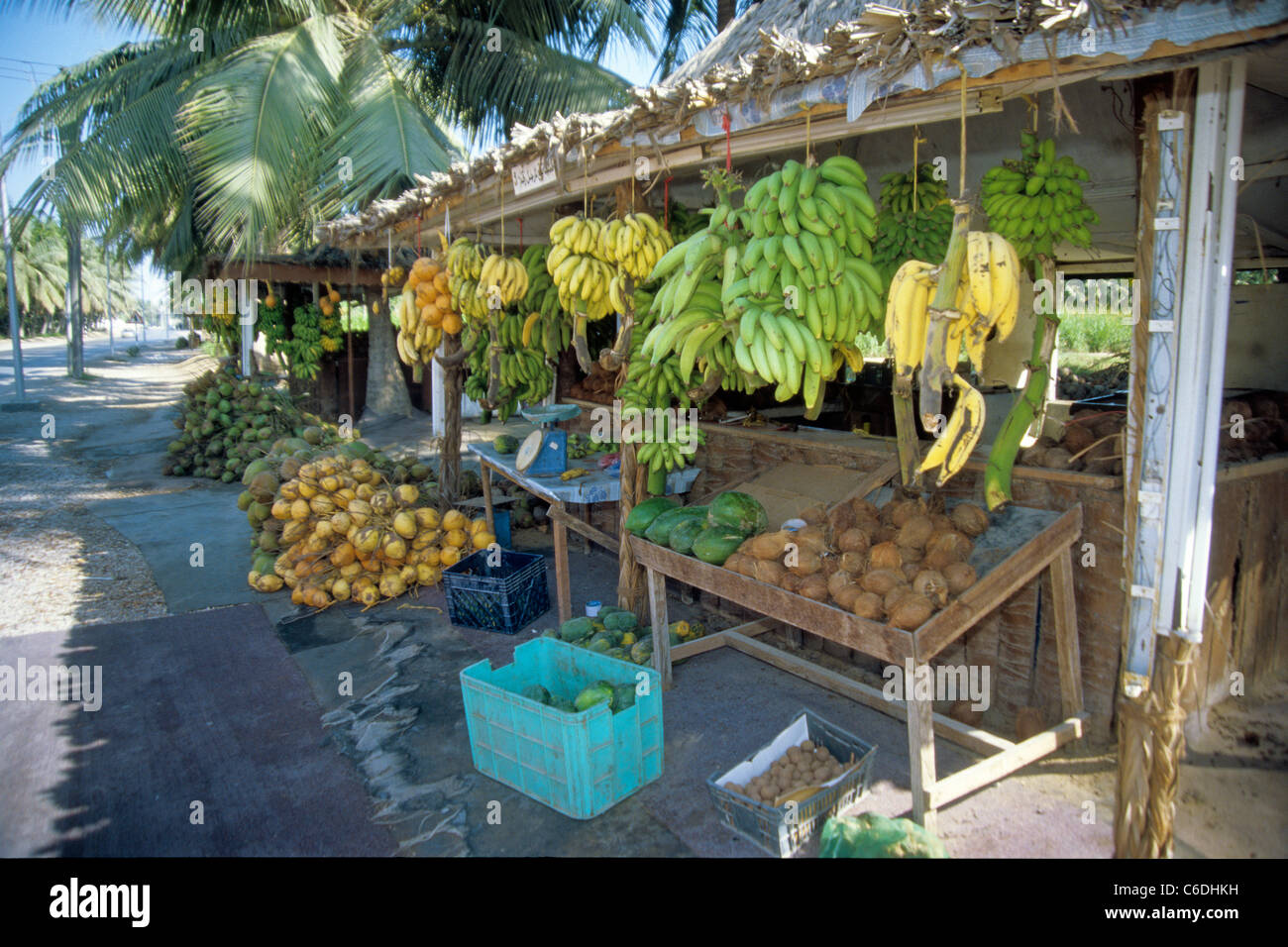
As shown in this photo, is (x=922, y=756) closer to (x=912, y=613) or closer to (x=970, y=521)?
(x=912, y=613)

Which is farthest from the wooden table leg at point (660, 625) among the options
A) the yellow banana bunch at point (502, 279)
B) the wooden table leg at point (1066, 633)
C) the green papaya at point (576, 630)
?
the yellow banana bunch at point (502, 279)

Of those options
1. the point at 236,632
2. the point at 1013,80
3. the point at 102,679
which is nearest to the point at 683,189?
the point at 1013,80

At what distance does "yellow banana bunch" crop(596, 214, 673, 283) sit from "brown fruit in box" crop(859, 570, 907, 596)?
6.51 ft

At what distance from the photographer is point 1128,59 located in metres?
2.28

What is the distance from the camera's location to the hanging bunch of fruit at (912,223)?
4.09 metres

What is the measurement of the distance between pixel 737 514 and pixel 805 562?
0.63m

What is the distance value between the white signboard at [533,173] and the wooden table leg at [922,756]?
3.21m

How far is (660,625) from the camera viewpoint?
13.9 ft

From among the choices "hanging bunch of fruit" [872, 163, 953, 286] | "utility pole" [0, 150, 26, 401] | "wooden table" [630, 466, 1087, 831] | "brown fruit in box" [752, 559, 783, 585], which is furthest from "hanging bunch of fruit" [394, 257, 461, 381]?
"utility pole" [0, 150, 26, 401]

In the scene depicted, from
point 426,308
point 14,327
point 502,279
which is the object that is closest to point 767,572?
point 502,279

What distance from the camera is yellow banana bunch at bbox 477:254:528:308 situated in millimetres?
5156

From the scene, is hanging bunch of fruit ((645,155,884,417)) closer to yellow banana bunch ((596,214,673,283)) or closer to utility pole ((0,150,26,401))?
yellow banana bunch ((596,214,673,283))
